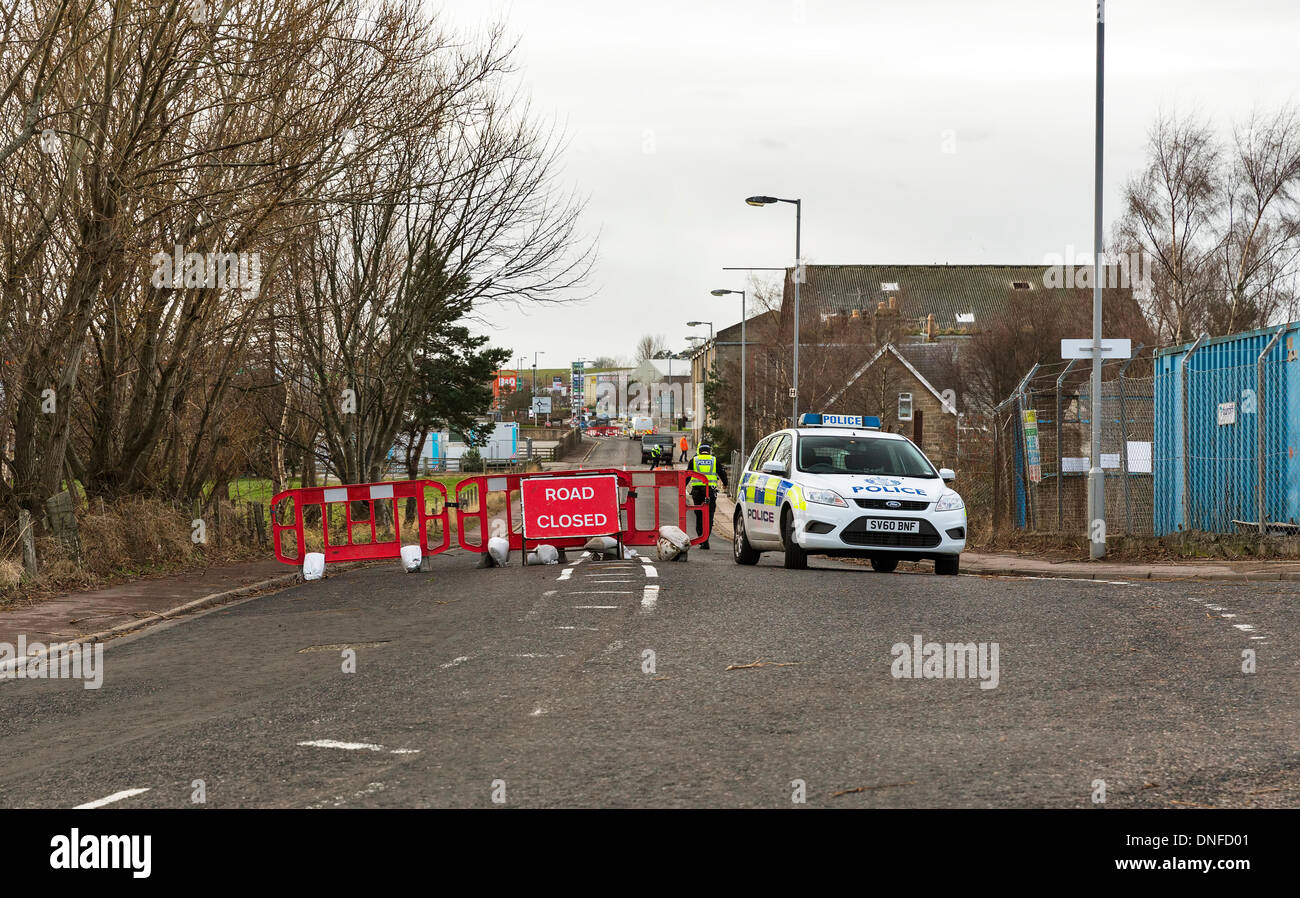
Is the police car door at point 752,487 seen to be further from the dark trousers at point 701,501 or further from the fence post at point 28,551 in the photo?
the fence post at point 28,551

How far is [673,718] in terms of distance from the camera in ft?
23.3

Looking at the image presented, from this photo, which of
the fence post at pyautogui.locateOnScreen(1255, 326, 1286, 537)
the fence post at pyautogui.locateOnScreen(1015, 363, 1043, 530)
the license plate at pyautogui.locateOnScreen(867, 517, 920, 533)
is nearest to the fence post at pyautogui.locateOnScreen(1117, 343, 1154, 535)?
the fence post at pyautogui.locateOnScreen(1015, 363, 1043, 530)

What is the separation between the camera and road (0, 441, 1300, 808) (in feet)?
18.6

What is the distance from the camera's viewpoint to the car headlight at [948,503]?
15.6 m

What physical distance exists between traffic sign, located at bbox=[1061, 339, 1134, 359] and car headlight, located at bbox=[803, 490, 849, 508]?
368 cm

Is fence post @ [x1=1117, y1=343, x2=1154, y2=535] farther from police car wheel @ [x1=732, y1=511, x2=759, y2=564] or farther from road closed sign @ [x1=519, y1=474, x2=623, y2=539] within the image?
road closed sign @ [x1=519, y1=474, x2=623, y2=539]

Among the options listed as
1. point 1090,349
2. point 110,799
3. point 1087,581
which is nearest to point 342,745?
point 110,799

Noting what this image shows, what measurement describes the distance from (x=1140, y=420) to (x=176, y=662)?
49.7ft

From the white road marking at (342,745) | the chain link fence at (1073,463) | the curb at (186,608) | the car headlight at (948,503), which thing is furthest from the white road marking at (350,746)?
the chain link fence at (1073,463)

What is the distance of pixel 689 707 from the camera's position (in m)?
7.43

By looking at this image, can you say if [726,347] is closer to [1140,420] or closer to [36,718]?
[1140,420]

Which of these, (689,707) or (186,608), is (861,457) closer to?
(186,608)
